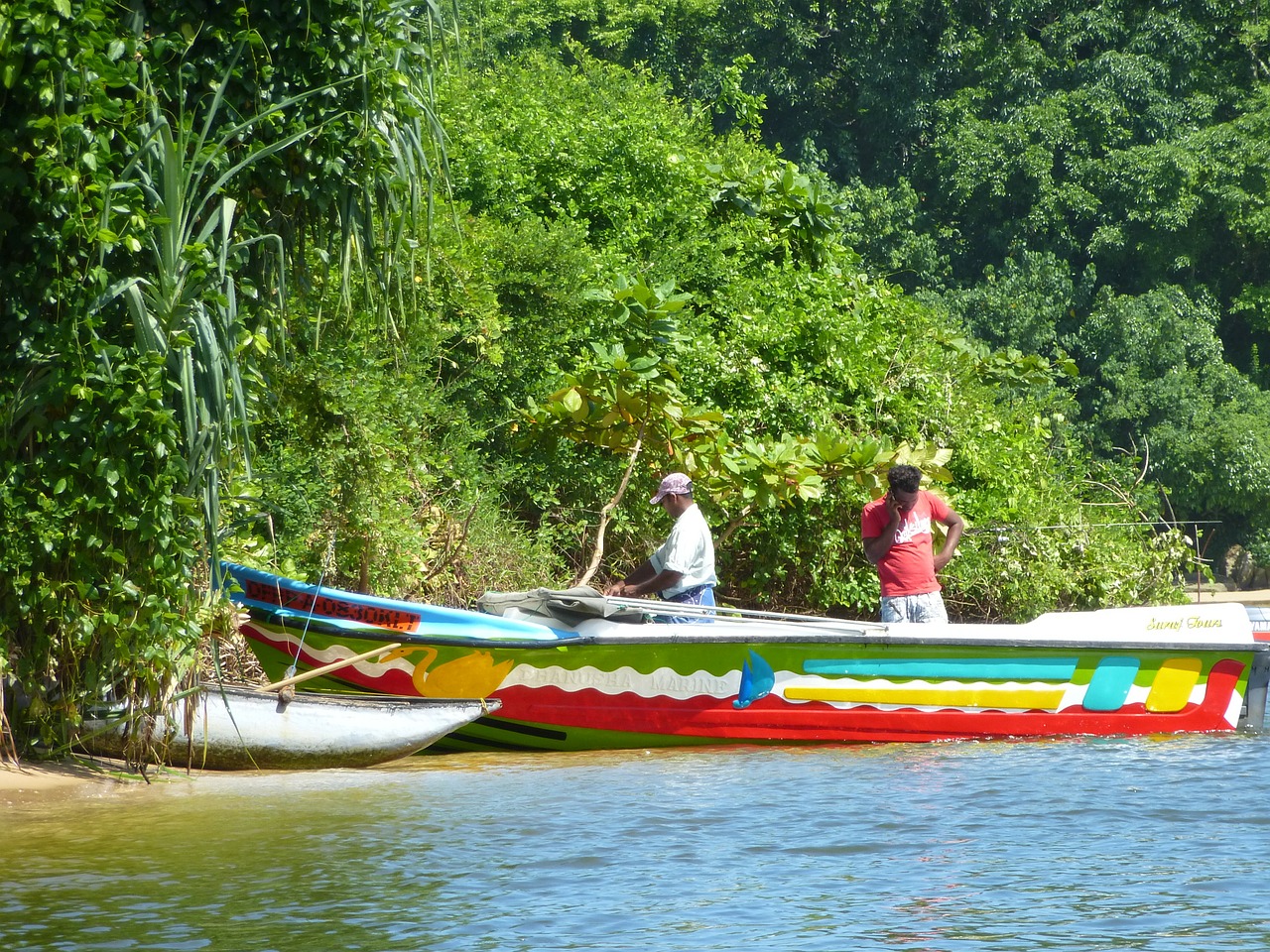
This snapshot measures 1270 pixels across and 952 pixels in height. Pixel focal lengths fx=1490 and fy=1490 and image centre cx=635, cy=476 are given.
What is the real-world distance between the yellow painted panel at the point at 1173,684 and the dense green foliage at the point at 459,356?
2.58m

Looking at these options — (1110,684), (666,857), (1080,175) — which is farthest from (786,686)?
→ (1080,175)

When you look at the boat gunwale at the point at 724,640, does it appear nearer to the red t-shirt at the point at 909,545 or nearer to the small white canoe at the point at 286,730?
the small white canoe at the point at 286,730

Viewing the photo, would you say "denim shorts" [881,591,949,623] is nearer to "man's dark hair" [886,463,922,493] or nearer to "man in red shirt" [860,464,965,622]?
"man in red shirt" [860,464,965,622]

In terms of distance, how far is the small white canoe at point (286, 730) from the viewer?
709 cm

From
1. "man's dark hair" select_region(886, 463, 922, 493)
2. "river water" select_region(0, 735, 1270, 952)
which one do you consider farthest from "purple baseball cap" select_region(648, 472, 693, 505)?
"river water" select_region(0, 735, 1270, 952)

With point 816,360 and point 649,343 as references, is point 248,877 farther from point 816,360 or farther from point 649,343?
point 816,360

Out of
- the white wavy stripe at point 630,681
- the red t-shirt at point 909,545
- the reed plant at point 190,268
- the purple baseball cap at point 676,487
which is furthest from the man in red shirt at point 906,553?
the reed plant at point 190,268

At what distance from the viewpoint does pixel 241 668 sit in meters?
9.40

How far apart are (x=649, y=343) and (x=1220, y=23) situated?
21.1 meters

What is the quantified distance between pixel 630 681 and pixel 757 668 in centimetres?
71

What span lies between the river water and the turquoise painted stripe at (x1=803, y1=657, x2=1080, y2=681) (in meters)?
0.55

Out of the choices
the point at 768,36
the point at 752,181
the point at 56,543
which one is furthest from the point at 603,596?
the point at 768,36

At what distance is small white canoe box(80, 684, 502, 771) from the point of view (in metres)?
7.09

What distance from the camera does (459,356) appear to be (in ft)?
37.8
